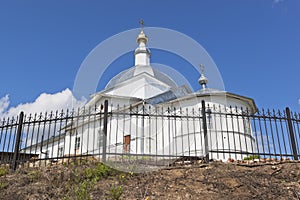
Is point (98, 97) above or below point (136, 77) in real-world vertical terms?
below

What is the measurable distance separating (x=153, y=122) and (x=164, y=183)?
1199 cm

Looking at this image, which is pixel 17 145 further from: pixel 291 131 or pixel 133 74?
pixel 133 74

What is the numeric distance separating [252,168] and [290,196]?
4.88 ft

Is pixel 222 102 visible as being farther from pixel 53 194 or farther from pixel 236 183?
pixel 53 194

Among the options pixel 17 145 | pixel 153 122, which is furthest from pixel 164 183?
pixel 153 122

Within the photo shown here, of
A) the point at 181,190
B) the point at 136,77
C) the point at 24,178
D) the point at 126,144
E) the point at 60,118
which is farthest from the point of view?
the point at 136,77

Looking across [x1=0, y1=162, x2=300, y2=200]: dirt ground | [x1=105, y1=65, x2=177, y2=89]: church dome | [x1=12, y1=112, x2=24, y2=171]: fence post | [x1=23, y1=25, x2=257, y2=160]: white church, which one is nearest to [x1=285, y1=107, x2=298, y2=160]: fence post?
[x1=0, y1=162, x2=300, y2=200]: dirt ground

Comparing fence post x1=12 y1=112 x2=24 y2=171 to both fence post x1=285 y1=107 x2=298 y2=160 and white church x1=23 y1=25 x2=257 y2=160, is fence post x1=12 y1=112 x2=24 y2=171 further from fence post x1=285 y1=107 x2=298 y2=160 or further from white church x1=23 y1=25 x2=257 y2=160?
fence post x1=285 y1=107 x2=298 y2=160

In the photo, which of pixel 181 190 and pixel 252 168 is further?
pixel 252 168

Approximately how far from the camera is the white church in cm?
1427

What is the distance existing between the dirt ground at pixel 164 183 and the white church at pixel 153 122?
3248mm

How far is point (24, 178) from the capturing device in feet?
24.5

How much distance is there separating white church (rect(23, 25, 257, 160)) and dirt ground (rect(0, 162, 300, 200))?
3248 millimetres

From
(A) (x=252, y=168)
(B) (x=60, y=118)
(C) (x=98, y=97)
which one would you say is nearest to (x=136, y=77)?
(C) (x=98, y=97)
